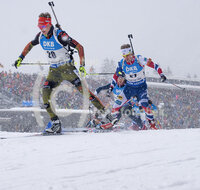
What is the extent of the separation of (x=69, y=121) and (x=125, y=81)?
7.27 metres

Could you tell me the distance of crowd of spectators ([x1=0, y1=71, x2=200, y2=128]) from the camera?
47.0ft

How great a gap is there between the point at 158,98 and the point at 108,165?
16627 millimetres

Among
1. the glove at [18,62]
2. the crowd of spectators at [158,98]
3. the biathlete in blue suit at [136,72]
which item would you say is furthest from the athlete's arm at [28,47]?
the crowd of spectators at [158,98]

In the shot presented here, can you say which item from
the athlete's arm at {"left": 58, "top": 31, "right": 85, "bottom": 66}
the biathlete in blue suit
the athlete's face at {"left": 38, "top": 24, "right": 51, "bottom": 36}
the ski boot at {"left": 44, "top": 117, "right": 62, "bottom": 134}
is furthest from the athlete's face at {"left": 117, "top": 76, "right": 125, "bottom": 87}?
the athlete's face at {"left": 38, "top": 24, "right": 51, "bottom": 36}

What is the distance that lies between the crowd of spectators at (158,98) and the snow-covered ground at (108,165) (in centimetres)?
1124

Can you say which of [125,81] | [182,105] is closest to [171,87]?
[182,105]

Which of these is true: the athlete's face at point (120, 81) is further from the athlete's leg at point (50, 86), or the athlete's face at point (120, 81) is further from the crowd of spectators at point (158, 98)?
the crowd of spectators at point (158, 98)

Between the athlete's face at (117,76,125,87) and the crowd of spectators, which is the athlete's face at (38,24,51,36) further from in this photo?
the crowd of spectators

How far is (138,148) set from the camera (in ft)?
9.66

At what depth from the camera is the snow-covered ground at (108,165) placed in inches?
72.2

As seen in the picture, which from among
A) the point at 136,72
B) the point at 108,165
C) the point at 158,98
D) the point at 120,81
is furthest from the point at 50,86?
the point at 158,98

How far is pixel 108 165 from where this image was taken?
2.32m

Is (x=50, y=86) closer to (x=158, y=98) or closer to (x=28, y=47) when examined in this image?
(x=28, y=47)

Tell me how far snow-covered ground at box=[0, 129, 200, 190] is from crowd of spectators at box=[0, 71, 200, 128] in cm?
1124
